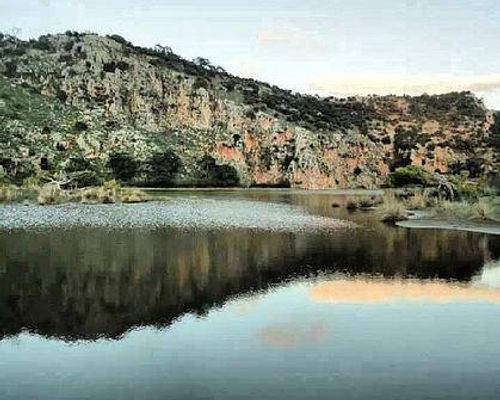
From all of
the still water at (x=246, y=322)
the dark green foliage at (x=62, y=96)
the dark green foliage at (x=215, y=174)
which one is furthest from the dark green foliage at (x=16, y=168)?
the still water at (x=246, y=322)

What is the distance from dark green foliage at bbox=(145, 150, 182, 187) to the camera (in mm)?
57866

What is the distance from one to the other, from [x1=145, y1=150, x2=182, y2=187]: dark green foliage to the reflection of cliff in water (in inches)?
1361

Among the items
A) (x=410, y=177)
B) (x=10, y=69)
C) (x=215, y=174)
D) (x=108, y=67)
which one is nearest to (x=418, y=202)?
(x=410, y=177)

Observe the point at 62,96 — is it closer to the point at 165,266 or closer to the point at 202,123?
the point at 202,123

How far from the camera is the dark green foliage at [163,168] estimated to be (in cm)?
5787

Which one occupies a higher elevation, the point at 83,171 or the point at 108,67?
the point at 108,67

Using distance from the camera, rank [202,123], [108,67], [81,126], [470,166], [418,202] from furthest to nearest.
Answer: [202,123], [108,67], [470,166], [81,126], [418,202]

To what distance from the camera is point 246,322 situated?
10617 mm

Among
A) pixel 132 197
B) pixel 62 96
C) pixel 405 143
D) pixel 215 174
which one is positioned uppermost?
pixel 62 96

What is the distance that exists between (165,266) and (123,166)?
1612 inches

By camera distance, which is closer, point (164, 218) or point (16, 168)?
point (164, 218)

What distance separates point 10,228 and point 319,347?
1759 cm

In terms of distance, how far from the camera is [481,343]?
960 centimetres

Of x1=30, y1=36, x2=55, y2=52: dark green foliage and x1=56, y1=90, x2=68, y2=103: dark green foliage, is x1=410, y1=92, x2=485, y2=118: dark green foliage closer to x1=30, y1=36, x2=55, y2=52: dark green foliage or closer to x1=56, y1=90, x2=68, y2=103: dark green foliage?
x1=56, y1=90, x2=68, y2=103: dark green foliage
